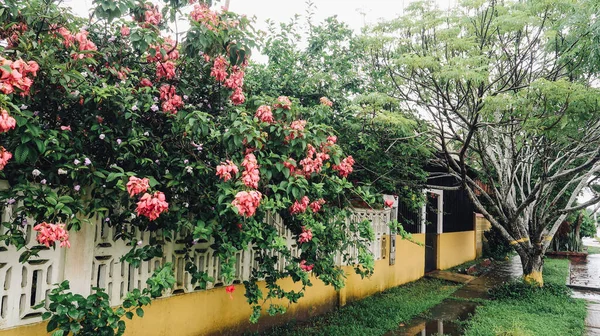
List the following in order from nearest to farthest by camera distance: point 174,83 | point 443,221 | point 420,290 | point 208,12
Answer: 1. point 208,12
2. point 174,83
3. point 420,290
4. point 443,221

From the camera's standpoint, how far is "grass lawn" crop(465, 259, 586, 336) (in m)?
5.67

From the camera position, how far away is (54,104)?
307 centimetres

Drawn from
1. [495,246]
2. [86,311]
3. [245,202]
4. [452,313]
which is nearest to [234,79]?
[245,202]

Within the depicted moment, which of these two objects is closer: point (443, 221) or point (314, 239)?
point (314, 239)

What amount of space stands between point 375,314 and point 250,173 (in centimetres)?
417

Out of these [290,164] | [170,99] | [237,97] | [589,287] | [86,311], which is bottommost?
[589,287]

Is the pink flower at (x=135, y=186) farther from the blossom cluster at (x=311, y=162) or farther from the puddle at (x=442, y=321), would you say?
the puddle at (x=442, y=321)

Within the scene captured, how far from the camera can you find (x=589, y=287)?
9711 millimetres

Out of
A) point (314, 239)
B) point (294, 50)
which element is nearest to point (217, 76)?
point (314, 239)

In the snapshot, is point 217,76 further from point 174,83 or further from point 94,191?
point 94,191

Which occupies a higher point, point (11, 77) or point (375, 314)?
point (11, 77)

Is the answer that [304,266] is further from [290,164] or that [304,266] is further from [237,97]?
[237,97]

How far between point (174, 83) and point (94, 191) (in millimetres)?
1230

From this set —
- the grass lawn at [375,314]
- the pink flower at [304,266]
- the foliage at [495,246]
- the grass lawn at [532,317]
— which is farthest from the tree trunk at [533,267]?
the foliage at [495,246]
